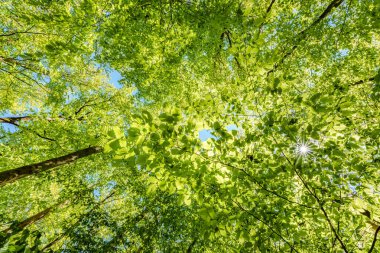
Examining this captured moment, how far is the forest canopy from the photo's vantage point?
98.7 inches

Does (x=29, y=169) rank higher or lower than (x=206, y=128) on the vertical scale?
higher

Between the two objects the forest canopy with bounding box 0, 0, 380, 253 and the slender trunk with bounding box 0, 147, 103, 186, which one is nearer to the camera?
the forest canopy with bounding box 0, 0, 380, 253

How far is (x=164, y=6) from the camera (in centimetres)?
718

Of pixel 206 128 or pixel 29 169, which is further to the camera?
pixel 29 169

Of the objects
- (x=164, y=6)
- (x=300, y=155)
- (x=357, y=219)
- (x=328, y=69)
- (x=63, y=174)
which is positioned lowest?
(x=357, y=219)

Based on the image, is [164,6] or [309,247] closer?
[309,247]

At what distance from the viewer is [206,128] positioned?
2688mm

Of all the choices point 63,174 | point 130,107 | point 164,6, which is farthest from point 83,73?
point 164,6

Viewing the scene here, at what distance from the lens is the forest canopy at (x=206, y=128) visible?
8.22 feet

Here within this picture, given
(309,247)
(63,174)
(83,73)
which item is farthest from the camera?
(83,73)

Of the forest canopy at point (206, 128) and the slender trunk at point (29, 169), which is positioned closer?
the forest canopy at point (206, 128)

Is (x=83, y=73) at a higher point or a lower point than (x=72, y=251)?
higher

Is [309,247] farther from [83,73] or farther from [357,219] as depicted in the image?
[83,73]

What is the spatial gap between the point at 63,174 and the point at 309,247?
9916mm
